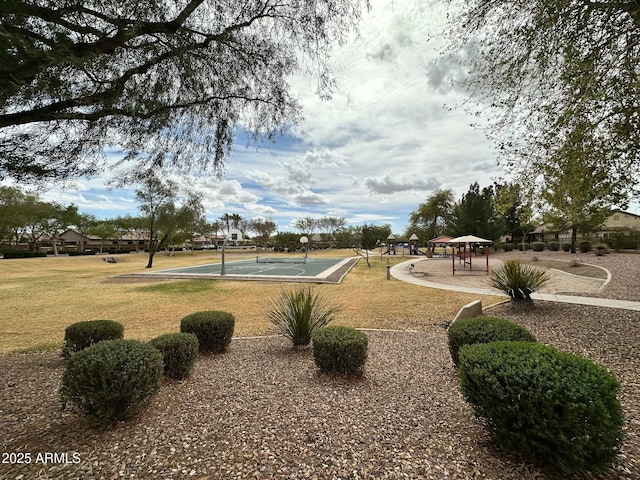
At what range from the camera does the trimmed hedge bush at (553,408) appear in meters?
1.86

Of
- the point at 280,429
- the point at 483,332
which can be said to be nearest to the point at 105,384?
the point at 280,429

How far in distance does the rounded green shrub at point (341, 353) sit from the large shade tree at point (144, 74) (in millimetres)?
2870

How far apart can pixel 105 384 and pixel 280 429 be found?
1.59 m

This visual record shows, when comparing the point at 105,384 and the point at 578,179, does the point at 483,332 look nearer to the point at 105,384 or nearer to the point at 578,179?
the point at 578,179

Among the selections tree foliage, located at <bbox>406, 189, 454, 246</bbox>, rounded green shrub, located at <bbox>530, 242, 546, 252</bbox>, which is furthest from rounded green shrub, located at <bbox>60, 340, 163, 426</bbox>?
Answer: tree foliage, located at <bbox>406, 189, 454, 246</bbox>

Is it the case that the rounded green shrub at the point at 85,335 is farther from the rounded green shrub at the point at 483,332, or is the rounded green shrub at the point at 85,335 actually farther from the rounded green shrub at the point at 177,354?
the rounded green shrub at the point at 483,332


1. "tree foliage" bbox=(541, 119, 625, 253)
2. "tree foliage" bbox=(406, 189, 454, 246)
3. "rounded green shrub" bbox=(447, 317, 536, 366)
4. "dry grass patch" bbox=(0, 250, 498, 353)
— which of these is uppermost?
"tree foliage" bbox=(406, 189, 454, 246)

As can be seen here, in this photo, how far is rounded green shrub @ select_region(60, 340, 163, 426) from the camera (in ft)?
8.20

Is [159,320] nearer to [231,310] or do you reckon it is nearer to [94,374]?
[231,310]

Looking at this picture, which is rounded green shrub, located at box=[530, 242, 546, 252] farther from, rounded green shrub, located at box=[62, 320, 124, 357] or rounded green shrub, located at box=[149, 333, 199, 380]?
rounded green shrub, located at box=[62, 320, 124, 357]

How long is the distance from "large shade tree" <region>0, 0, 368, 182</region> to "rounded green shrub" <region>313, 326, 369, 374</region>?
287cm

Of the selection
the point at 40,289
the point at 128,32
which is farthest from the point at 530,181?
the point at 40,289

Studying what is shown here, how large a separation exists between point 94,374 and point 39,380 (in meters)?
2.23

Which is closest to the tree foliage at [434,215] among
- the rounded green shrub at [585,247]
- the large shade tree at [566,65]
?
the rounded green shrub at [585,247]
